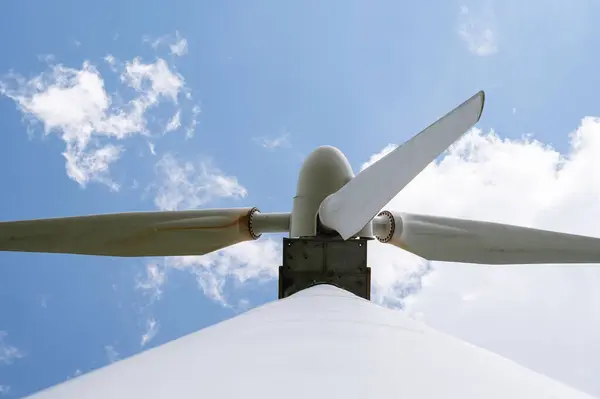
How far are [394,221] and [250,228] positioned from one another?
2354 mm

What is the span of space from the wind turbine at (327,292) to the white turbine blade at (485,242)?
16 millimetres

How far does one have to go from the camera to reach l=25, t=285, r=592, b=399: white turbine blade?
119cm

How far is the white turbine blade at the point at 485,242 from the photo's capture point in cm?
785

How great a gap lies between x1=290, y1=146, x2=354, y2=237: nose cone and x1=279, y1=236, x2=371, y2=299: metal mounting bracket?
319mm

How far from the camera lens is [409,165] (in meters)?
4.33

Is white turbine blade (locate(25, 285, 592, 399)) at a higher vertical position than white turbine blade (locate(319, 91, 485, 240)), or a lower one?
lower

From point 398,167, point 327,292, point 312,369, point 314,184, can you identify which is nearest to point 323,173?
point 314,184

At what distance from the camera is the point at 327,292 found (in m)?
Answer: 3.75

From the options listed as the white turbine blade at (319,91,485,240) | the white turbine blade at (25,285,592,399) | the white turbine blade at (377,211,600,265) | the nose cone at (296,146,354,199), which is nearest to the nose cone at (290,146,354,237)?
the nose cone at (296,146,354,199)

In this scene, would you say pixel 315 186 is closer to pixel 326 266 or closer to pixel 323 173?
pixel 323 173

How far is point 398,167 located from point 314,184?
365cm

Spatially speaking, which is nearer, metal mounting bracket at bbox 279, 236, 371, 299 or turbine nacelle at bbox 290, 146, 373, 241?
metal mounting bracket at bbox 279, 236, 371, 299

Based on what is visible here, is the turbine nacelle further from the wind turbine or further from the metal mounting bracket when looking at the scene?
the metal mounting bracket

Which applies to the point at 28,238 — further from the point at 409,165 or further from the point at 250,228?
the point at 409,165
